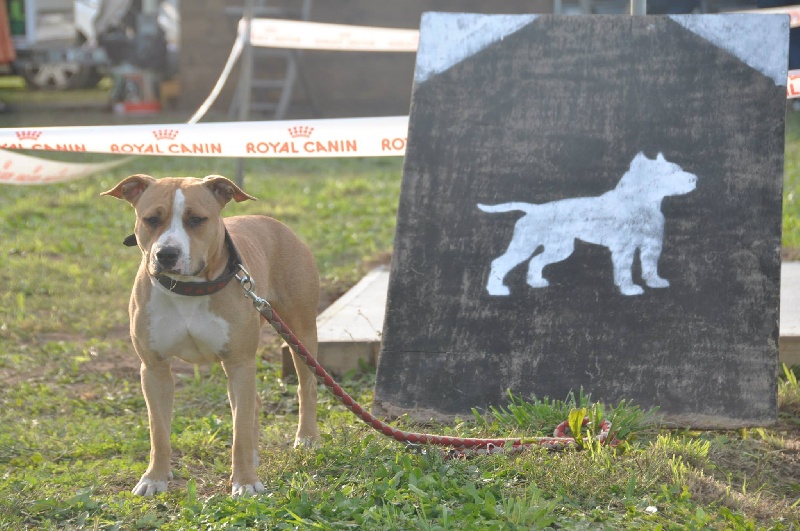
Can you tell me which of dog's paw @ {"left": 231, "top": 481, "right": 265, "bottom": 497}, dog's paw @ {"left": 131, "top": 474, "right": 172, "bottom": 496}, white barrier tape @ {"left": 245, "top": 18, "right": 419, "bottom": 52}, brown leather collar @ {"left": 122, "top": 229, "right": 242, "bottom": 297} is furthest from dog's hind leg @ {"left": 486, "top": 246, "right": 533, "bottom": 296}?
white barrier tape @ {"left": 245, "top": 18, "right": 419, "bottom": 52}

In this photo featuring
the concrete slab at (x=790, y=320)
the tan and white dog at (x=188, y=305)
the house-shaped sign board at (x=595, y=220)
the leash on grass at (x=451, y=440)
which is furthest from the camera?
the concrete slab at (x=790, y=320)

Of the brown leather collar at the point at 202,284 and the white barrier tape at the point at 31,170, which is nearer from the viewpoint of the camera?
the brown leather collar at the point at 202,284

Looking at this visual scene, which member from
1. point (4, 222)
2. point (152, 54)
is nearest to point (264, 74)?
point (152, 54)

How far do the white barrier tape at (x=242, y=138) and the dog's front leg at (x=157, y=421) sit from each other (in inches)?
78.0

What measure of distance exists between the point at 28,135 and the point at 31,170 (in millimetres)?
805

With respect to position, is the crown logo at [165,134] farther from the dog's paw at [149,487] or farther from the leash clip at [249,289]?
the dog's paw at [149,487]

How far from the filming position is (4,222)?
31.2ft

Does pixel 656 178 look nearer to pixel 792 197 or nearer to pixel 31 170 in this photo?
pixel 31 170

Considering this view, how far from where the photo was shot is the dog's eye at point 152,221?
12.4ft

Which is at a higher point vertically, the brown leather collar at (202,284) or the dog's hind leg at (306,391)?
the brown leather collar at (202,284)

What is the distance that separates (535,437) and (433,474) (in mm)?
505

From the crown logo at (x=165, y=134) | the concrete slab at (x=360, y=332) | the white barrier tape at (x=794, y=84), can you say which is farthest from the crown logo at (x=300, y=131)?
the white barrier tape at (x=794, y=84)

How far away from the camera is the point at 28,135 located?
221 inches

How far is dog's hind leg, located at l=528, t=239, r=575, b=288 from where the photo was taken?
460cm
